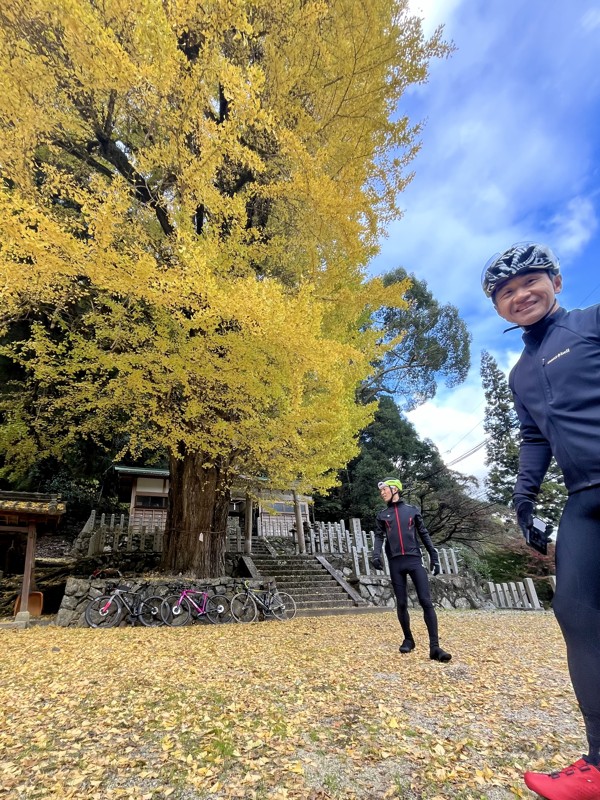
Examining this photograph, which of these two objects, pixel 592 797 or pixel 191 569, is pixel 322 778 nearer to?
pixel 592 797

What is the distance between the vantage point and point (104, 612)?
22.9 ft

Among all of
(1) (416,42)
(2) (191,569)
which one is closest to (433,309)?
(1) (416,42)

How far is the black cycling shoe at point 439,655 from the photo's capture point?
388cm

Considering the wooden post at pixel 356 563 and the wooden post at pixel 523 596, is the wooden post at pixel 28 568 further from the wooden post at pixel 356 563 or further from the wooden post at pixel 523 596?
the wooden post at pixel 523 596

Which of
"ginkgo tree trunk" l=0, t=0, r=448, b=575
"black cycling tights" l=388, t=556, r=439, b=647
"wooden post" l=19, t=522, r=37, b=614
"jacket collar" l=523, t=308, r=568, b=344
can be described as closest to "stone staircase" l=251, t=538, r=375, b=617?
"ginkgo tree trunk" l=0, t=0, r=448, b=575

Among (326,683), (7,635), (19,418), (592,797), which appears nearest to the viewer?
(592,797)

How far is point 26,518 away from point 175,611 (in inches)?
134

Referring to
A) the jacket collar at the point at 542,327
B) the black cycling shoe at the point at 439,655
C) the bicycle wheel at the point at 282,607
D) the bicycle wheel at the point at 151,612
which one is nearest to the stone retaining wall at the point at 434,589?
the bicycle wheel at the point at 282,607

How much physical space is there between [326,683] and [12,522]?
295 inches

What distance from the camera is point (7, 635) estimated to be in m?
6.14

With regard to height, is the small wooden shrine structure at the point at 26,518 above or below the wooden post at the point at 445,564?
above

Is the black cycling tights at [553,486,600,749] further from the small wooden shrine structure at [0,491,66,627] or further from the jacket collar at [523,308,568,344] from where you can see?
the small wooden shrine structure at [0,491,66,627]

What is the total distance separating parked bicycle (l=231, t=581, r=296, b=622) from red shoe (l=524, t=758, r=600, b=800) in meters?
6.98

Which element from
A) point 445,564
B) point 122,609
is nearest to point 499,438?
point 445,564
